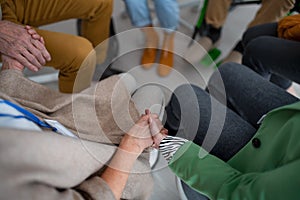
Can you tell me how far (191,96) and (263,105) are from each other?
0.67ft

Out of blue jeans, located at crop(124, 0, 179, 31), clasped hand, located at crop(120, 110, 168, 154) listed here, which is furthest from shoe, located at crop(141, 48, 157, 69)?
clasped hand, located at crop(120, 110, 168, 154)

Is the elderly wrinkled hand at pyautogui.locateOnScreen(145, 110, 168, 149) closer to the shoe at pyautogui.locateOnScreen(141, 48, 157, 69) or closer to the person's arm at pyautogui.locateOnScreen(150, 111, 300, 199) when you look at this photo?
the person's arm at pyautogui.locateOnScreen(150, 111, 300, 199)

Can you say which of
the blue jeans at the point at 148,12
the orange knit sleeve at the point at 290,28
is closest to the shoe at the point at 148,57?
the blue jeans at the point at 148,12

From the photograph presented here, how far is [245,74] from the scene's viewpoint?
1051 mm

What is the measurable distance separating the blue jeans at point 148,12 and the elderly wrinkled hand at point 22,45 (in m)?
0.55

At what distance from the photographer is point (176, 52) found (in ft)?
5.29

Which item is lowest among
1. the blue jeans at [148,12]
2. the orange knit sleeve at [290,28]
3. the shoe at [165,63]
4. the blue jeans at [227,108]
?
the shoe at [165,63]

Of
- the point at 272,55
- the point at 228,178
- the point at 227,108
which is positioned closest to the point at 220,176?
the point at 228,178

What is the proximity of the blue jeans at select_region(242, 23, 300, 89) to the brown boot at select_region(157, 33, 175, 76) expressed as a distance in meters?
0.34

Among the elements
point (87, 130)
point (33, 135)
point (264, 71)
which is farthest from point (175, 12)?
point (33, 135)

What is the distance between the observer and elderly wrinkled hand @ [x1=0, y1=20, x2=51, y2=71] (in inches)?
36.4

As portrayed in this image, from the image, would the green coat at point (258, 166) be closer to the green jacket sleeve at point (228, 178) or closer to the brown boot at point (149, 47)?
the green jacket sleeve at point (228, 178)

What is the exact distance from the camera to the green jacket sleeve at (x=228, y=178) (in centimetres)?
60

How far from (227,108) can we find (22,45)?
601 millimetres
